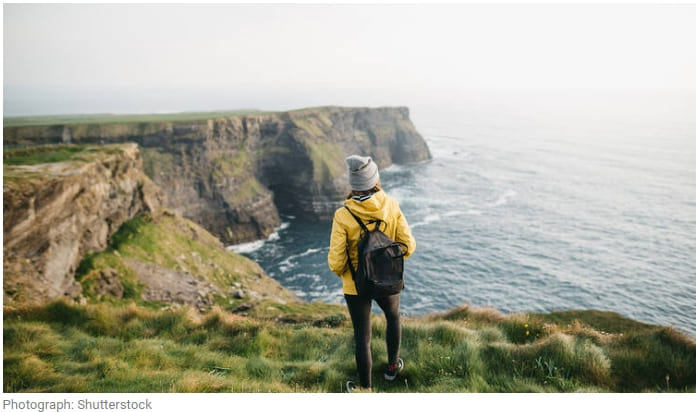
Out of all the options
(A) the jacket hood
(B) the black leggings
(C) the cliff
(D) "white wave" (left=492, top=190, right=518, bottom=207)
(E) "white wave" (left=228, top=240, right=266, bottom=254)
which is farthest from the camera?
(D) "white wave" (left=492, top=190, right=518, bottom=207)

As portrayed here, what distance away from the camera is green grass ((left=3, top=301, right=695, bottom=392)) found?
16.8ft

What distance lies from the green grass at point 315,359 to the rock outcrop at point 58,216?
8167 millimetres

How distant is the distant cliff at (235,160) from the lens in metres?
57.7

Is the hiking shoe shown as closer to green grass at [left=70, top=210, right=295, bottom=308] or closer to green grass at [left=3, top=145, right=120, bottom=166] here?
green grass at [left=70, top=210, right=295, bottom=308]

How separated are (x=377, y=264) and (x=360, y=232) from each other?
0.47 m

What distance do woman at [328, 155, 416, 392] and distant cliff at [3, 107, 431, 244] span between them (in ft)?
191

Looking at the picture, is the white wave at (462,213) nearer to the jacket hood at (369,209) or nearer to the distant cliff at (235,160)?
the distant cliff at (235,160)

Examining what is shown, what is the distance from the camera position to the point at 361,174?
4555mm

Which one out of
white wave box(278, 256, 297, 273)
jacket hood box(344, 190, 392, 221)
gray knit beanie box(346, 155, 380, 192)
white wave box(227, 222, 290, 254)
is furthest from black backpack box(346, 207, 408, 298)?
white wave box(227, 222, 290, 254)

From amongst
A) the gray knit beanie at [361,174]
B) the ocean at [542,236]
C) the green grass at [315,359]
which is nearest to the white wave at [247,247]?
the ocean at [542,236]

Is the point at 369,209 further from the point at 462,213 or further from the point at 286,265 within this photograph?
the point at 462,213

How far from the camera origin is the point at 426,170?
94000 millimetres

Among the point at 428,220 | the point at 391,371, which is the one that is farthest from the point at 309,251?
the point at 391,371

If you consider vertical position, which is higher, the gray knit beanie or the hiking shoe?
the gray knit beanie
